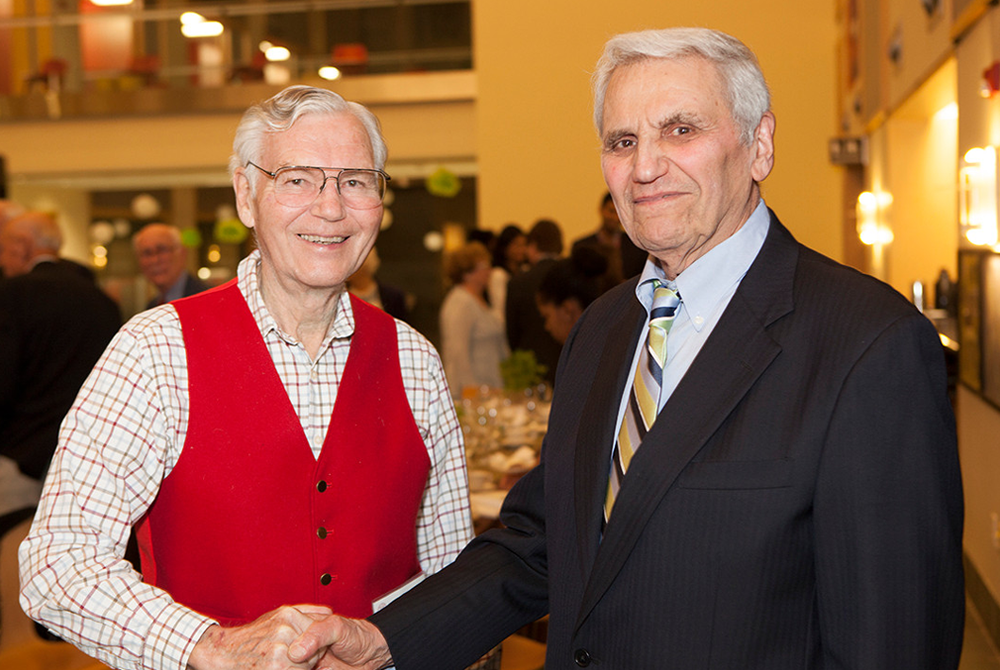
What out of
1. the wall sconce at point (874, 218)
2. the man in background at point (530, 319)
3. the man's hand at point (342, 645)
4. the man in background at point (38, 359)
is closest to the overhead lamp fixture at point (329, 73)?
the wall sconce at point (874, 218)

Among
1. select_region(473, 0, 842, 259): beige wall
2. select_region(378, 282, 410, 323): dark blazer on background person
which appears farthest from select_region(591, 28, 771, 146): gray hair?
select_region(473, 0, 842, 259): beige wall

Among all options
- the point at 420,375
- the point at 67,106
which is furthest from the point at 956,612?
the point at 67,106

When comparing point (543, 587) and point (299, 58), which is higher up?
point (299, 58)

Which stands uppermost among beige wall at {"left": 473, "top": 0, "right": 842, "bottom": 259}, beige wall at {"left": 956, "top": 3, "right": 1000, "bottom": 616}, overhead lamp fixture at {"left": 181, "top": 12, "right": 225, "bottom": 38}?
overhead lamp fixture at {"left": 181, "top": 12, "right": 225, "bottom": 38}

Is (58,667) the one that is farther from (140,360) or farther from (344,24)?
(344,24)

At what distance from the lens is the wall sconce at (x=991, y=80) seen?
13.6 feet

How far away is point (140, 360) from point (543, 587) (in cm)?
80

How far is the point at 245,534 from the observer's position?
1616 mm

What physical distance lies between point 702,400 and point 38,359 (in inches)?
152

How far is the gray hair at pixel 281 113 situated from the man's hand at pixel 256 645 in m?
0.77

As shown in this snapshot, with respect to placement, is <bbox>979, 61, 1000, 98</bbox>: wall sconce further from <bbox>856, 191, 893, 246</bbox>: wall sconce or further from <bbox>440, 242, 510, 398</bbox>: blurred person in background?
<bbox>856, 191, 893, 246</bbox>: wall sconce

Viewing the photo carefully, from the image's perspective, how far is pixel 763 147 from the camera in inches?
Result: 58.2

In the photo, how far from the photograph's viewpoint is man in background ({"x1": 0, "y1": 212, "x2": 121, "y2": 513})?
4.29 m

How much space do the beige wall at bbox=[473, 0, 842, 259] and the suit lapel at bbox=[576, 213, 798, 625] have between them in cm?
951
